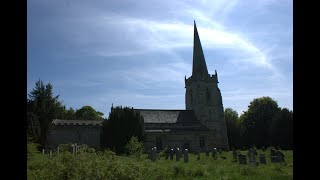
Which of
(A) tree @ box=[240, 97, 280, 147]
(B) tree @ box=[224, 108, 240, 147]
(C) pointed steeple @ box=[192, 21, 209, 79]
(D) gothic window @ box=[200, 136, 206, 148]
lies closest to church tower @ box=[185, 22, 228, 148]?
(C) pointed steeple @ box=[192, 21, 209, 79]

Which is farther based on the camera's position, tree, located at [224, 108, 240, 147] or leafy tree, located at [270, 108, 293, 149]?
tree, located at [224, 108, 240, 147]

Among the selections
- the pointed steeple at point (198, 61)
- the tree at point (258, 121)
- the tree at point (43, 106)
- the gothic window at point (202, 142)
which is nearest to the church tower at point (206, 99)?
the pointed steeple at point (198, 61)

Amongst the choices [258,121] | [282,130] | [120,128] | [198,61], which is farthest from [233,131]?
[120,128]

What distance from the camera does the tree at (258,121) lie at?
5144 cm

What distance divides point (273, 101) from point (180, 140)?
24640 mm

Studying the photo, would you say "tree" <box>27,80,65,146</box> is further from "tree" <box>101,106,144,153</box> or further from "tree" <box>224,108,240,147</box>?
"tree" <box>224,108,240,147</box>

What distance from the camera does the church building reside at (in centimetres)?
4162

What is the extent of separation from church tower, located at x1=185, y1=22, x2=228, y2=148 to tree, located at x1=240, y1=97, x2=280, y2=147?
6.13 metres

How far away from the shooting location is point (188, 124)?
47875 millimetres

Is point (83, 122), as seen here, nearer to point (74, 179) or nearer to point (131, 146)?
point (131, 146)

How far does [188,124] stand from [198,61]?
11.1 m

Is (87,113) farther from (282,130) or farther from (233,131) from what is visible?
(282,130)
